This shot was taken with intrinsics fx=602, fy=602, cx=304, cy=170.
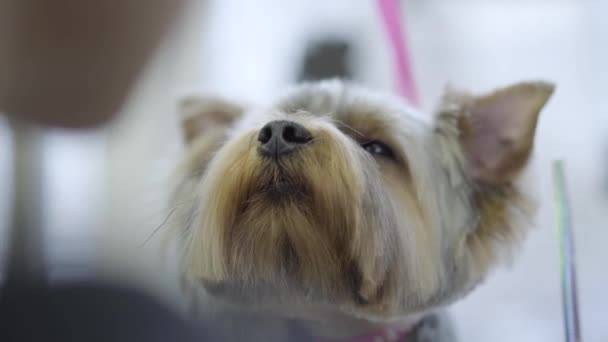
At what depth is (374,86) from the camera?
1.52 metres

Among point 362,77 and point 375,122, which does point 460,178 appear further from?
point 362,77

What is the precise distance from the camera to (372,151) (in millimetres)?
1048

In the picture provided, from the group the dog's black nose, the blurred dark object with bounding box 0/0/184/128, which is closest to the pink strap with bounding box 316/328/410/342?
the dog's black nose

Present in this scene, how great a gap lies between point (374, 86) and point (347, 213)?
2.41 ft

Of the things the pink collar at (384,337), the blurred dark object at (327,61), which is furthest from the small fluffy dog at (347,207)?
the blurred dark object at (327,61)

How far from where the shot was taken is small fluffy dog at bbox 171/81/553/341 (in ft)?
2.74

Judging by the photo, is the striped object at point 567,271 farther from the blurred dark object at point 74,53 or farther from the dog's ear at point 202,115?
the blurred dark object at point 74,53

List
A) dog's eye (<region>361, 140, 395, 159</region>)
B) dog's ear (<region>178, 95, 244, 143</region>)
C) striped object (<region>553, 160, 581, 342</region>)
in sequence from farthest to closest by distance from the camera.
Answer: dog's ear (<region>178, 95, 244, 143</region>) → dog's eye (<region>361, 140, 395, 159</region>) → striped object (<region>553, 160, 581, 342</region>)

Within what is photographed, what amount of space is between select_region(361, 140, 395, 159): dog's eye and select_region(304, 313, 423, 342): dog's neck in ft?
0.97

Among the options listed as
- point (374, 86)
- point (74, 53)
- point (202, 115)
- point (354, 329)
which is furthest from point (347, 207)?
point (374, 86)

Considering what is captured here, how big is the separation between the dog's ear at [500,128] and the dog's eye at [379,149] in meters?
0.17

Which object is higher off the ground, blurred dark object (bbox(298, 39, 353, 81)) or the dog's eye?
blurred dark object (bbox(298, 39, 353, 81))

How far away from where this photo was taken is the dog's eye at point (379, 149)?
1.04m

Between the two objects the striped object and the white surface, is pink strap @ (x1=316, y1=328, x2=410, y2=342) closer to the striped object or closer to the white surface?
the white surface
